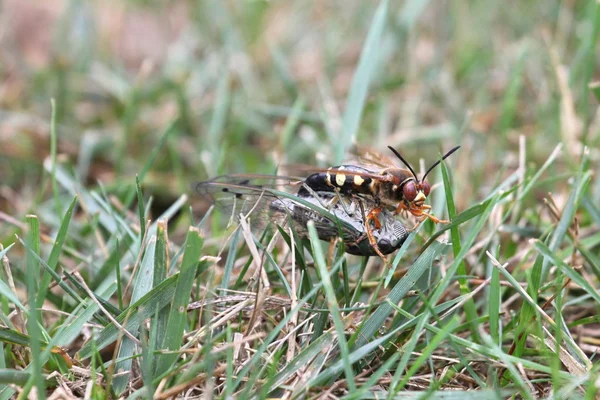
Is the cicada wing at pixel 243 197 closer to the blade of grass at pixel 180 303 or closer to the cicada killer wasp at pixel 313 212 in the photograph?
the cicada killer wasp at pixel 313 212

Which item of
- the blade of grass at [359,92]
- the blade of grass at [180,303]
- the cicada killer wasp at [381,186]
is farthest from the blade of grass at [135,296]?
the blade of grass at [359,92]

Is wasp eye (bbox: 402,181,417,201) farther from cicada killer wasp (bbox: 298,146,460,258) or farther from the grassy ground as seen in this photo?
the grassy ground

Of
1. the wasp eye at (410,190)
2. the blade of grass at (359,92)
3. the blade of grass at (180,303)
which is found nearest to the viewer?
the blade of grass at (180,303)

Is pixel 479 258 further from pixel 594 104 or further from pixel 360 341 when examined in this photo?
pixel 594 104

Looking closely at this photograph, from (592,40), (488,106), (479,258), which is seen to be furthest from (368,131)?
(479,258)

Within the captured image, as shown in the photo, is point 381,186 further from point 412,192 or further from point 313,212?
point 313,212

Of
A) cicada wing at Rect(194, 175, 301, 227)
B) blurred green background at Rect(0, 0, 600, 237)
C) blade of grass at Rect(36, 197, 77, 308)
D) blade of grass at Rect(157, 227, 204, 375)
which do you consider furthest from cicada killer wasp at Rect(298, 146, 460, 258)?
blade of grass at Rect(36, 197, 77, 308)
